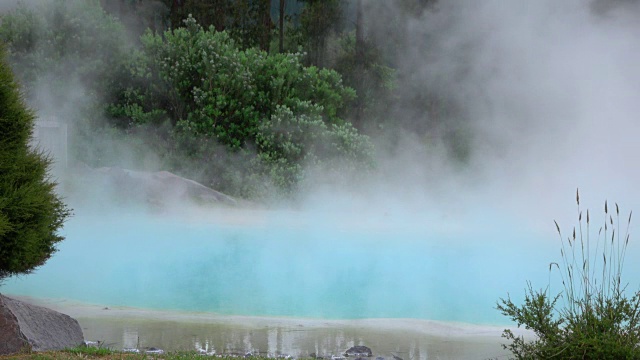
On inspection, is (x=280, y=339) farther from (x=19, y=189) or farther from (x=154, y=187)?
(x=154, y=187)

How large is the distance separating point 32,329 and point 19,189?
0.95 metres

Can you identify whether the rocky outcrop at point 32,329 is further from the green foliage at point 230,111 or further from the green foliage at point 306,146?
the green foliage at point 306,146

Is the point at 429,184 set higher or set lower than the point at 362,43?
lower

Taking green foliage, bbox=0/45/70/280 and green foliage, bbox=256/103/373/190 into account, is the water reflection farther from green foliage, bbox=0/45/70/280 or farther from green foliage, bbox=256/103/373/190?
A: green foliage, bbox=256/103/373/190

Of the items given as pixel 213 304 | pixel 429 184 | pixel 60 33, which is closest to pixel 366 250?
pixel 213 304

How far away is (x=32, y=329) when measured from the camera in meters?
5.47

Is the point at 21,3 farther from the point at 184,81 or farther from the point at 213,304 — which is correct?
the point at 213,304

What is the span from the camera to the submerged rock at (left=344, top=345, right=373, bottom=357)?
605cm

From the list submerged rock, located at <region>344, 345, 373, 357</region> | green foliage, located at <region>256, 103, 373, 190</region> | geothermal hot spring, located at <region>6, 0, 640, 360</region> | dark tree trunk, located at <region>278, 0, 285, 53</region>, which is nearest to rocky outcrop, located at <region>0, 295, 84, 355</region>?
geothermal hot spring, located at <region>6, 0, 640, 360</region>

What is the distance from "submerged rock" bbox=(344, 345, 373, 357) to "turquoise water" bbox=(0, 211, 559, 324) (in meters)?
1.90

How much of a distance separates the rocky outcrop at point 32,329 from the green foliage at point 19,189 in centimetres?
33

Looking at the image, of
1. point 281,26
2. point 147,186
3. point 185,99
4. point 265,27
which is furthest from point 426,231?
point 265,27

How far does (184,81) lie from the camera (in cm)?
1712

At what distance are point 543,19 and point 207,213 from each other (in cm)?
1007
